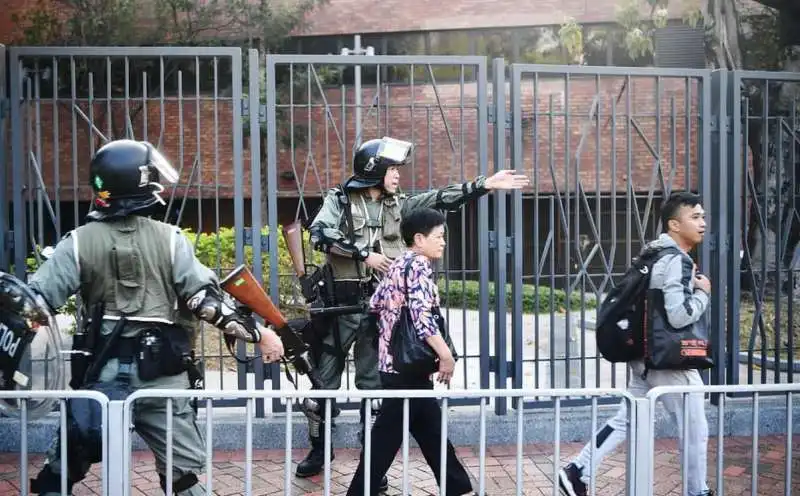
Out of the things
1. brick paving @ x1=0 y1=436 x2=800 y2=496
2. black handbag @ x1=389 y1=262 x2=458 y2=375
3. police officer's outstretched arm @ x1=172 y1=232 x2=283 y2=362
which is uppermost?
police officer's outstretched arm @ x1=172 y1=232 x2=283 y2=362

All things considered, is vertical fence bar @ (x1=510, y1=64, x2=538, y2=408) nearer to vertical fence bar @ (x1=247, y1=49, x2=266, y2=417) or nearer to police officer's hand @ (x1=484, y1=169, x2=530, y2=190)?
police officer's hand @ (x1=484, y1=169, x2=530, y2=190)

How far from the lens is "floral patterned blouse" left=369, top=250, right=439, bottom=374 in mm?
4145

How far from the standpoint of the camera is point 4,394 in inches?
123

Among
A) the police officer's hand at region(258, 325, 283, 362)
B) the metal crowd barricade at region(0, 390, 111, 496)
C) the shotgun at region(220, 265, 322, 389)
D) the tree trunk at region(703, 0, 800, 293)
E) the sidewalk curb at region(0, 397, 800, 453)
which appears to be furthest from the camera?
the tree trunk at region(703, 0, 800, 293)

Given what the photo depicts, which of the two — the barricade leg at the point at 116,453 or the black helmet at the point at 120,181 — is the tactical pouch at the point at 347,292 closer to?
the black helmet at the point at 120,181

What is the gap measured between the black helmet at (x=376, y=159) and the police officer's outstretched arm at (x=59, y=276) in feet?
6.03

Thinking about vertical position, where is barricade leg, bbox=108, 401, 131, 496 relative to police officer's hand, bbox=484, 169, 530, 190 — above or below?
below

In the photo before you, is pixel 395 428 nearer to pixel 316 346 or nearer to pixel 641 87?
pixel 316 346

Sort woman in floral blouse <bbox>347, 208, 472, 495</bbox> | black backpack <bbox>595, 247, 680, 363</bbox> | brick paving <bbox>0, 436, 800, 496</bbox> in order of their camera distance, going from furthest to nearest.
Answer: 1. brick paving <bbox>0, 436, 800, 496</bbox>
2. black backpack <bbox>595, 247, 680, 363</bbox>
3. woman in floral blouse <bbox>347, 208, 472, 495</bbox>

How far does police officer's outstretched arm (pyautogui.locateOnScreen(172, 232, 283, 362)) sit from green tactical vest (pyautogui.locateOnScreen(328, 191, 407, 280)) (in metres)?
1.32

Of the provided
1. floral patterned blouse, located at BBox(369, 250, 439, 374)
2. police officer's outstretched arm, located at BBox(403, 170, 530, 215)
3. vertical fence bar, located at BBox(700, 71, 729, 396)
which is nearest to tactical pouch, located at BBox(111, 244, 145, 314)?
floral patterned blouse, located at BBox(369, 250, 439, 374)

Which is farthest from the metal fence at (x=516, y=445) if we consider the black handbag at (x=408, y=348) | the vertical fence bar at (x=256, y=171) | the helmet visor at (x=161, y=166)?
the helmet visor at (x=161, y=166)

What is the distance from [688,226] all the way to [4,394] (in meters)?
3.30

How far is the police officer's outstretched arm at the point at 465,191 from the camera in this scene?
15.9 ft
